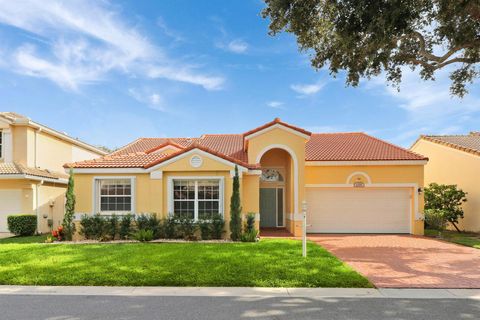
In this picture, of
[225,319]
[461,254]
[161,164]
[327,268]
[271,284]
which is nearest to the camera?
[225,319]

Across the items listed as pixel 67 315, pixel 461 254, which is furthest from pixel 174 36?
pixel 461 254

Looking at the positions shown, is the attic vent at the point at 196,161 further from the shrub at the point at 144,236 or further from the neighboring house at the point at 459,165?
the neighboring house at the point at 459,165

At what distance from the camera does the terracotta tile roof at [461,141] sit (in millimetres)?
19959

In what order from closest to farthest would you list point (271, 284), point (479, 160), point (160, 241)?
point (271, 284) < point (160, 241) < point (479, 160)

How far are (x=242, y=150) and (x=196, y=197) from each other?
586 cm

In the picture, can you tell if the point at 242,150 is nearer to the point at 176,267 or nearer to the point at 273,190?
the point at 273,190

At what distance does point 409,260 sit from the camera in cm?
1101

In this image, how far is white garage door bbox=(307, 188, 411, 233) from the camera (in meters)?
18.5

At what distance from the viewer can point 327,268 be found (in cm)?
920

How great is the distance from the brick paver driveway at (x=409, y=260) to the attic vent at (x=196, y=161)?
6.43 meters

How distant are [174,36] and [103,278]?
11.2m

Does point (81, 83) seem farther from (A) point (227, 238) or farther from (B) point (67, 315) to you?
(B) point (67, 315)

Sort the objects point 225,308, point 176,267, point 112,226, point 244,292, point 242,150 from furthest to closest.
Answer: point 242,150
point 112,226
point 176,267
point 244,292
point 225,308

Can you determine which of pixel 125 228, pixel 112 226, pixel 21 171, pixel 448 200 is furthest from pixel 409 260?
pixel 21 171
